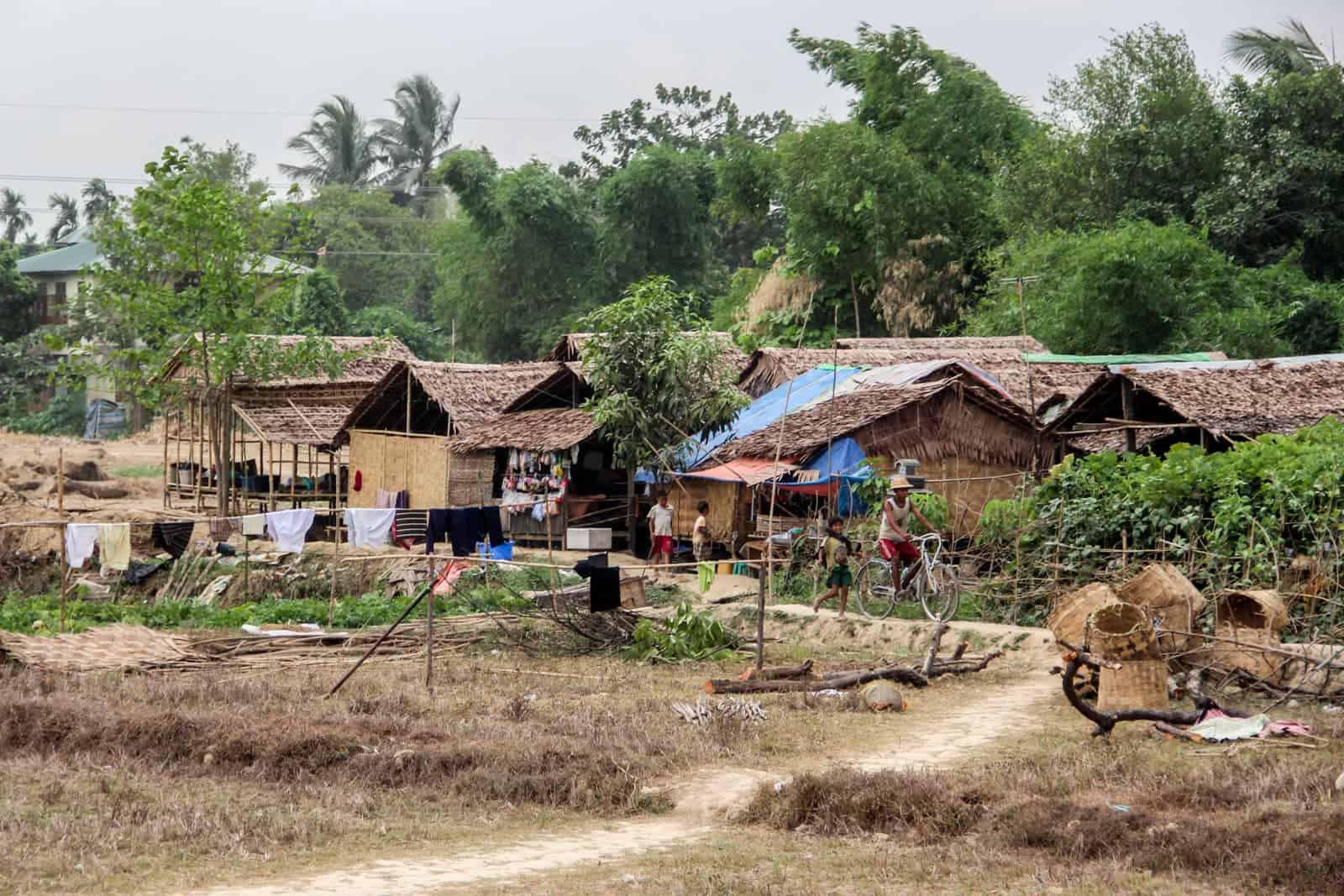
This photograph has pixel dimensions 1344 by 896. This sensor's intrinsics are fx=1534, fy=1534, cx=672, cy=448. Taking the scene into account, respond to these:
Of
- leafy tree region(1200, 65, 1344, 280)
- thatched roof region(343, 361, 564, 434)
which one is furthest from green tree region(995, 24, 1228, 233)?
thatched roof region(343, 361, 564, 434)

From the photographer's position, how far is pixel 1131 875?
308 inches

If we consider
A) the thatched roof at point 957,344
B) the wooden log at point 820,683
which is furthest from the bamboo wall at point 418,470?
the wooden log at point 820,683

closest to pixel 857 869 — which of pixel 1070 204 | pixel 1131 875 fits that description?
pixel 1131 875

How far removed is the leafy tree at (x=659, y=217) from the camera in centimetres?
4919

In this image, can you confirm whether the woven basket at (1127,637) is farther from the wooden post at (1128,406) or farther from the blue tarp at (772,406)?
the blue tarp at (772,406)

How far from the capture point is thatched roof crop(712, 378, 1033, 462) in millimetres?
22641

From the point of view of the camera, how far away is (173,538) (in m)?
24.3

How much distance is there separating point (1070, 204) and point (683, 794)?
30087 mm

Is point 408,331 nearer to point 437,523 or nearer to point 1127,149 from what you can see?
point 1127,149

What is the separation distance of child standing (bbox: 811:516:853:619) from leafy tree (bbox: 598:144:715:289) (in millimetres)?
32350

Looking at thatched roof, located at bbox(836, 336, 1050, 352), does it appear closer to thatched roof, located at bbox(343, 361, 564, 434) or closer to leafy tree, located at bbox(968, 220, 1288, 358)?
leafy tree, located at bbox(968, 220, 1288, 358)

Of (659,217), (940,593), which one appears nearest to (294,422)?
(940,593)

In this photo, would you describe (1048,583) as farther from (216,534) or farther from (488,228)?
(488,228)

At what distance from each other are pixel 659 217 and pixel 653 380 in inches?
1083
